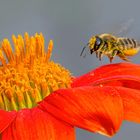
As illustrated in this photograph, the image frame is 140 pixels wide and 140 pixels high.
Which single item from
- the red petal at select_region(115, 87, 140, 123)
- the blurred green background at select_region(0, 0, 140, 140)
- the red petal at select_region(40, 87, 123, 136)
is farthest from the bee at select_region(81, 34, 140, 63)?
the blurred green background at select_region(0, 0, 140, 140)

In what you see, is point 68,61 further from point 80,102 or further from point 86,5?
point 80,102

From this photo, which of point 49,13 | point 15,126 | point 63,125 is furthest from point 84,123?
point 49,13

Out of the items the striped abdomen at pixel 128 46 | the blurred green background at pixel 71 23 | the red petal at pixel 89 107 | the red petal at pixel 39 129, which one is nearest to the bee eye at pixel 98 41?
the striped abdomen at pixel 128 46

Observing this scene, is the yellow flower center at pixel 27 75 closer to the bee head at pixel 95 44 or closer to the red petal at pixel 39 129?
the bee head at pixel 95 44

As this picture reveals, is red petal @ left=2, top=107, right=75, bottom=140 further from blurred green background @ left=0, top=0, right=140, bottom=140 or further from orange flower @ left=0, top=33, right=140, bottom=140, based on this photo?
blurred green background @ left=0, top=0, right=140, bottom=140

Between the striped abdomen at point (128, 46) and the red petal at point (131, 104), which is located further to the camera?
the striped abdomen at point (128, 46)

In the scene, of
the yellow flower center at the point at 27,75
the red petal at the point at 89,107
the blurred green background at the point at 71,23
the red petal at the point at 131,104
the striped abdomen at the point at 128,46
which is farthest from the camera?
the blurred green background at the point at 71,23

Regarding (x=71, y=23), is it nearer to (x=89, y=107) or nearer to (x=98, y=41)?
(x=98, y=41)

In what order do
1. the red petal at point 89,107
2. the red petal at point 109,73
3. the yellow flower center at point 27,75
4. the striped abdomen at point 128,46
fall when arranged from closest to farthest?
the red petal at point 89,107
the yellow flower center at point 27,75
the red petal at point 109,73
the striped abdomen at point 128,46
